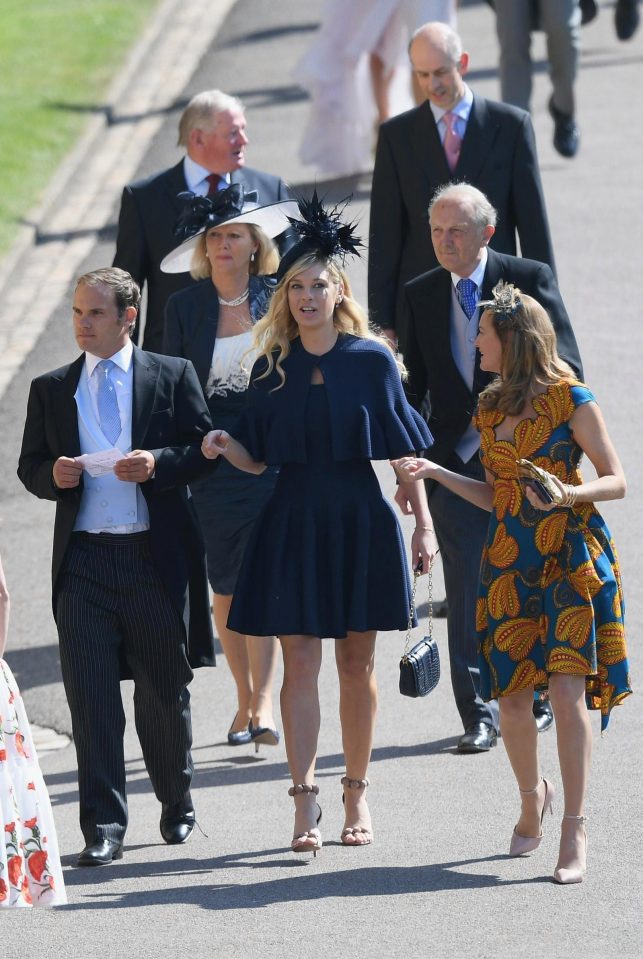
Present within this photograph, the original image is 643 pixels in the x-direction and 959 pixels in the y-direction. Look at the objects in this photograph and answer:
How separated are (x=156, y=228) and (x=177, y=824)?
267cm

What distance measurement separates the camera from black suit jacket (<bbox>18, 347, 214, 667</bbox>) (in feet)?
23.2

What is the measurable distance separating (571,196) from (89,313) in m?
8.79

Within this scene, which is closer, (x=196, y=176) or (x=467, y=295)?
(x=467, y=295)

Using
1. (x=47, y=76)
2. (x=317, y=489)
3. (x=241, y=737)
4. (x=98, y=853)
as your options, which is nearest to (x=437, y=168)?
(x=317, y=489)

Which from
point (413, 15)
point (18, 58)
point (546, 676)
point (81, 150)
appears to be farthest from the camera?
point (18, 58)

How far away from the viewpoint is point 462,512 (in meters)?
8.09

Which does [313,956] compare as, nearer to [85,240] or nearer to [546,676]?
[546,676]

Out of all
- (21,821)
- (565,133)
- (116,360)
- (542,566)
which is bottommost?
(21,821)

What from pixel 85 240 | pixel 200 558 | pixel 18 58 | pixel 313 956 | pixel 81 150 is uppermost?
pixel 18 58

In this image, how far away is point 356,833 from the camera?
7043mm

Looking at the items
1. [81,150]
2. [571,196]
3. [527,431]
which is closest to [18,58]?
[81,150]

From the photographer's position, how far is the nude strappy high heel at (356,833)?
7034mm

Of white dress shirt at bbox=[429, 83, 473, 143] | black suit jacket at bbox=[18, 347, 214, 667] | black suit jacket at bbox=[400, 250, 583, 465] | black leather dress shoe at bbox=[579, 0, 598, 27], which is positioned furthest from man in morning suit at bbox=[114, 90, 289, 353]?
black leather dress shoe at bbox=[579, 0, 598, 27]

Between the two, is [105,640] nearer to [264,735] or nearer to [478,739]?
A: [264,735]
